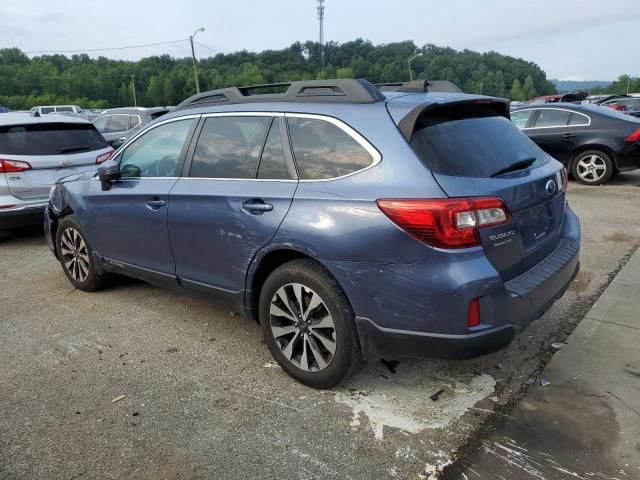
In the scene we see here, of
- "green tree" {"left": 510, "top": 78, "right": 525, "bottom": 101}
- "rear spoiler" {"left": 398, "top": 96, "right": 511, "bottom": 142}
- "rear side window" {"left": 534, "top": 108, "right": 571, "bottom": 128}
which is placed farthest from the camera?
"green tree" {"left": 510, "top": 78, "right": 525, "bottom": 101}

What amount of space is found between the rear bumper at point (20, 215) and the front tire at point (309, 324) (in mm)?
4482

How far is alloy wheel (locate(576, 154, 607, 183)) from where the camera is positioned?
375 inches

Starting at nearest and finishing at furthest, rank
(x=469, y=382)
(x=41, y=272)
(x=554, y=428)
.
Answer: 1. (x=554, y=428)
2. (x=469, y=382)
3. (x=41, y=272)

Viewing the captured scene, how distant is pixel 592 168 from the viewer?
31.7 ft

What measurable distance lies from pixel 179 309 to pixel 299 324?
5.64 ft

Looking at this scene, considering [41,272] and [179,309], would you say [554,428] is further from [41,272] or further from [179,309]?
[41,272]

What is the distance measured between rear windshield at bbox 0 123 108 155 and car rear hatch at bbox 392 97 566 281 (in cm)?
544

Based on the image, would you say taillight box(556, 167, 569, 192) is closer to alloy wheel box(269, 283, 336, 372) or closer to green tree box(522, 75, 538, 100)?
alloy wheel box(269, 283, 336, 372)

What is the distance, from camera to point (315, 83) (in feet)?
10.8

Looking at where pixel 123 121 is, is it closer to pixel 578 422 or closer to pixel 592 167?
pixel 592 167

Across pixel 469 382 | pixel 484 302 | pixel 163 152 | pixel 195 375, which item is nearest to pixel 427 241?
pixel 484 302

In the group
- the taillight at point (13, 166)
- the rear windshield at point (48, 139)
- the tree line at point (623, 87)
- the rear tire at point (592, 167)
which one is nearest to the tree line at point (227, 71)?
the tree line at point (623, 87)

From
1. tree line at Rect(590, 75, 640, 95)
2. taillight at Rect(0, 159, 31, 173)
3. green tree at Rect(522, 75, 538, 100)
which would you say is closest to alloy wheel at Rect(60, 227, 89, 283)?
taillight at Rect(0, 159, 31, 173)

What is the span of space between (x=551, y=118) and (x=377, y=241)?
8.75 metres
